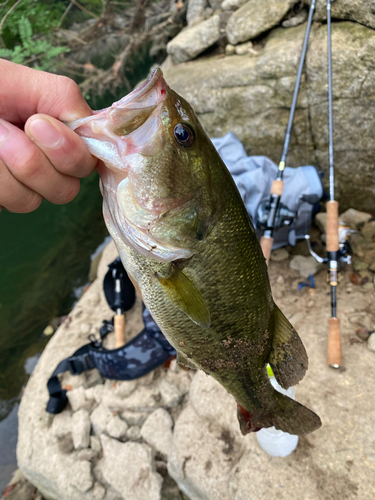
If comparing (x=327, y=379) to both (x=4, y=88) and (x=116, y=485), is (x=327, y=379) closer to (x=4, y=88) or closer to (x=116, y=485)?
(x=116, y=485)

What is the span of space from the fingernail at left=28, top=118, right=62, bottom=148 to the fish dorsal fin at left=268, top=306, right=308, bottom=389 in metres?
1.23

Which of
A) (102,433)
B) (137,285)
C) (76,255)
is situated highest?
(137,285)

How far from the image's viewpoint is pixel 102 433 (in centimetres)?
288

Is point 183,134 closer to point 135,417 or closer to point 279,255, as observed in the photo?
point 135,417

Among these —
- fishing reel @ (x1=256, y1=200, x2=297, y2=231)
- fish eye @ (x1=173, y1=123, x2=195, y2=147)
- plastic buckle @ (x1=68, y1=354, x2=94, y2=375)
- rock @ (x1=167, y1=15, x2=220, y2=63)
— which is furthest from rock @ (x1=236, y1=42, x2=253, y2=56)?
plastic buckle @ (x1=68, y1=354, x2=94, y2=375)

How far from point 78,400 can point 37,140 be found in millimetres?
2968

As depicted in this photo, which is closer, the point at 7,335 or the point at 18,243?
the point at 7,335

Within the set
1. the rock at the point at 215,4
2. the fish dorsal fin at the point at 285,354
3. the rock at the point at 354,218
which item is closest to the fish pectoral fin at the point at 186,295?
the fish dorsal fin at the point at 285,354

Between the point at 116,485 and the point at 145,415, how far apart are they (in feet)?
1.84

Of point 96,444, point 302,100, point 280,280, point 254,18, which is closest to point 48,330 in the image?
point 96,444

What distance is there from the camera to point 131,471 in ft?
8.36

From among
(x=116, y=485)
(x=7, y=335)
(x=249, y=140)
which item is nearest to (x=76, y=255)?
(x=7, y=335)

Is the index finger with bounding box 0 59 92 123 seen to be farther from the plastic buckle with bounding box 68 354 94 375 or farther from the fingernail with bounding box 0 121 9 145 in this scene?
the plastic buckle with bounding box 68 354 94 375

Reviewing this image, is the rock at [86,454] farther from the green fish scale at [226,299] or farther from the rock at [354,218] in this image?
the rock at [354,218]
